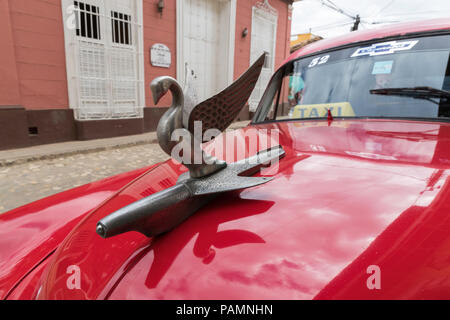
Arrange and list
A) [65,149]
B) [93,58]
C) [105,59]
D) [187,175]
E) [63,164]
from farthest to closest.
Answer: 1. [105,59]
2. [93,58]
3. [65,149]
4. [63,164]
5. [187,175]

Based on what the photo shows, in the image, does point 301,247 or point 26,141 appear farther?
point 26,141

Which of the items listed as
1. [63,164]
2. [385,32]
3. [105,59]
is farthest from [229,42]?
[385,32]

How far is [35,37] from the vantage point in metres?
5.74

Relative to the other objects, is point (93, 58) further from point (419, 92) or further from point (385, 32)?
point (419, 92)

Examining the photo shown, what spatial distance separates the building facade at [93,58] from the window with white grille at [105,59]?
0.02 meters

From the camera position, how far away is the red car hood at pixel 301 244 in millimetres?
589

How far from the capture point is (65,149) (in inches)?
229

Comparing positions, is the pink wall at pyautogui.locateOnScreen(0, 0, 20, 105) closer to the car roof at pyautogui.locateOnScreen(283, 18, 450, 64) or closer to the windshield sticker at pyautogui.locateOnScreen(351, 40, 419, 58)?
the car roof at pyautogui.locateOnScreen(283, 18, 450, 64)

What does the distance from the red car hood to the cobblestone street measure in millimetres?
3360

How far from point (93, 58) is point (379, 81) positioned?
6.45 metres
